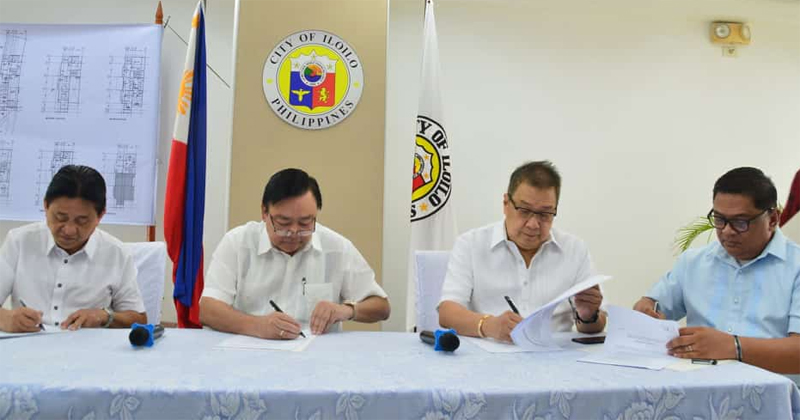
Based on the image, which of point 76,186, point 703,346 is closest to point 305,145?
point 76,186

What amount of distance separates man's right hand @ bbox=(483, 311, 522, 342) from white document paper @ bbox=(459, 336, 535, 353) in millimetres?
17

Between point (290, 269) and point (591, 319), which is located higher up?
point (290, 269)

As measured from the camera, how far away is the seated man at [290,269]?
1860 millimetres

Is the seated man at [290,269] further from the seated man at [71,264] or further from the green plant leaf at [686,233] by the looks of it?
the green plant leaf at [686,233]

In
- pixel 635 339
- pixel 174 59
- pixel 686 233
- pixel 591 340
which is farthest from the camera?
pixel 686 233

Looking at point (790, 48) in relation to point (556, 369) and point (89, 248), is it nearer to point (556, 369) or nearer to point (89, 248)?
point (556, 369)

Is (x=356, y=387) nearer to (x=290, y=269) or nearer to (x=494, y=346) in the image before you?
(x=494, y=346)

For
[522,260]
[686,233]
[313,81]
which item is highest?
[313,81]

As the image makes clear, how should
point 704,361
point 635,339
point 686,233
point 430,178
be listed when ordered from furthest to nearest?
point 686,233
point 430,178
point 635,339
point 704,361

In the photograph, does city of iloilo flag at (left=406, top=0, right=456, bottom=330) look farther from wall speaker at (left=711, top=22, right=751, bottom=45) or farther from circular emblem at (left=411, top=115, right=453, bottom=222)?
wall speaker at (left=711, top=22, right=751, bottom=45)

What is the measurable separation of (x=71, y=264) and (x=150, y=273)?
28cm

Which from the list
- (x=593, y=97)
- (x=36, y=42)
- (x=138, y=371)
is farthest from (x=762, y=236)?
(x=36, y=42)

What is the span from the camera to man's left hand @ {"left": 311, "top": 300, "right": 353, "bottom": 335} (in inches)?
66.7

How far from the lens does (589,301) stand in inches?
68.2
